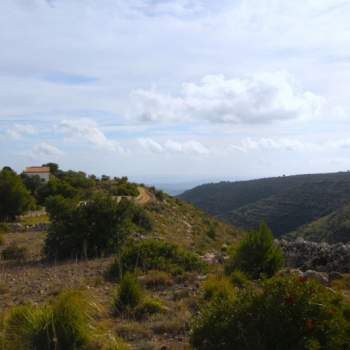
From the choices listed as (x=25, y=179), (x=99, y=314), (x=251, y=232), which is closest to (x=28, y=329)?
(x=99, y=314)

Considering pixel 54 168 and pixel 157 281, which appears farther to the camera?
pixel 54 168

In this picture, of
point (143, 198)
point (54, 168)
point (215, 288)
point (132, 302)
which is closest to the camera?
point (132, 302)

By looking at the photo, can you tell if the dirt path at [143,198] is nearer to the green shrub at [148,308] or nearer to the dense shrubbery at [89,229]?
the dense shrubbery at [89,229]

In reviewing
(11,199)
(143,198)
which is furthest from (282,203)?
A: (11,199)

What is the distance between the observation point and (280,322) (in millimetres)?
4414

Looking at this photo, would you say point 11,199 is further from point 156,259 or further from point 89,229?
point 156,259

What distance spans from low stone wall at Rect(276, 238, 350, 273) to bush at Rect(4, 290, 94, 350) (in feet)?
26.4

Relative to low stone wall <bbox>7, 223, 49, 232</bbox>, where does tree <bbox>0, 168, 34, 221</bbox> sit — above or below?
above

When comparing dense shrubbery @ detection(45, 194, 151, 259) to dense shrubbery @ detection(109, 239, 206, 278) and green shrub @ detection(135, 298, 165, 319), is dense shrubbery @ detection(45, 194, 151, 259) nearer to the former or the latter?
dense shrubbery @ detection(109, 239, 206, 278)

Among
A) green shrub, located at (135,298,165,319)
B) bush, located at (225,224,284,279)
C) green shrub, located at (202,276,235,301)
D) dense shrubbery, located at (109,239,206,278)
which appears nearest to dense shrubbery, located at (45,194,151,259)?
dense shrubbery, located at (109,239,206,278)

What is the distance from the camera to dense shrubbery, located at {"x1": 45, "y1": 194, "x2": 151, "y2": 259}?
15.1 m

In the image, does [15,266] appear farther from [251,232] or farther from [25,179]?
[25,179]

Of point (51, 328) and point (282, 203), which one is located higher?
point (51, 328)

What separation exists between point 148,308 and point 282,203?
6278cm
